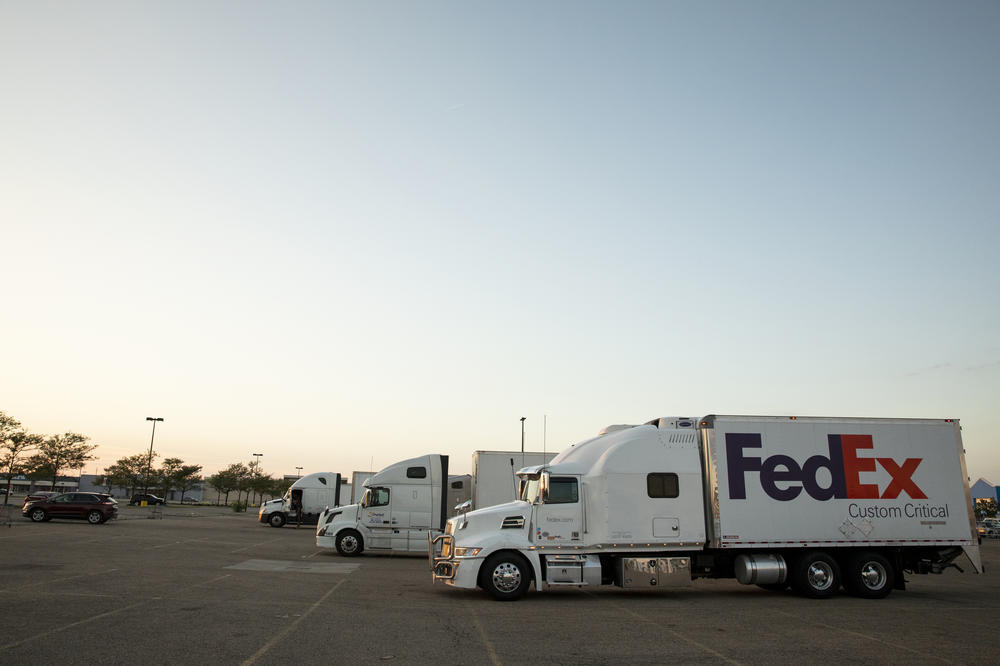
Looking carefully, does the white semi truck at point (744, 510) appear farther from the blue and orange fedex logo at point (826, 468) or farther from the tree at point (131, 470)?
the tree at point (131, 470)

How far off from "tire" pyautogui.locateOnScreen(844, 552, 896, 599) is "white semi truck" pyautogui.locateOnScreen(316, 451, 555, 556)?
11.3 m

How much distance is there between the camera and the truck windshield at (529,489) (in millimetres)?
14438

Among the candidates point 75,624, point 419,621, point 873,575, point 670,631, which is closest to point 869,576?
point 873,575

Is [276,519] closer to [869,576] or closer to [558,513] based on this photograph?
[558,513]

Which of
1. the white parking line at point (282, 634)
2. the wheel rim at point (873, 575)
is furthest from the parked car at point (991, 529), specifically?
the white parking line at point (282, 634)

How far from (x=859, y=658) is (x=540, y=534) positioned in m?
6.57

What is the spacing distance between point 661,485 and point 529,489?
9.54 ft

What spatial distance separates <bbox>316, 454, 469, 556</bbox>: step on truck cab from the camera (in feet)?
77.8

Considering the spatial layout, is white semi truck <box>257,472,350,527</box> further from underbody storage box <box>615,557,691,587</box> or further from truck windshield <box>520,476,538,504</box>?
underbody storage box <box>615,557,691,587</box>

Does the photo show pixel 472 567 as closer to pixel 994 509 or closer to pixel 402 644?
pixel 402 644

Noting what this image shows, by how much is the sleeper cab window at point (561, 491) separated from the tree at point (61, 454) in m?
67.2

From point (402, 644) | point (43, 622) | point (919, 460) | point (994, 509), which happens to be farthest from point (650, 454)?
point (994, 509)

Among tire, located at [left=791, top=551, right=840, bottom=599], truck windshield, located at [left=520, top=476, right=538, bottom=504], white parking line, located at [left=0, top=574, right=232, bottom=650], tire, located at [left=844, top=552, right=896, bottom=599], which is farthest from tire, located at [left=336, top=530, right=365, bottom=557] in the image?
tire, located at [left=844, top=552, right=896, bottom=599]

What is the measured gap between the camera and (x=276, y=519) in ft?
141
